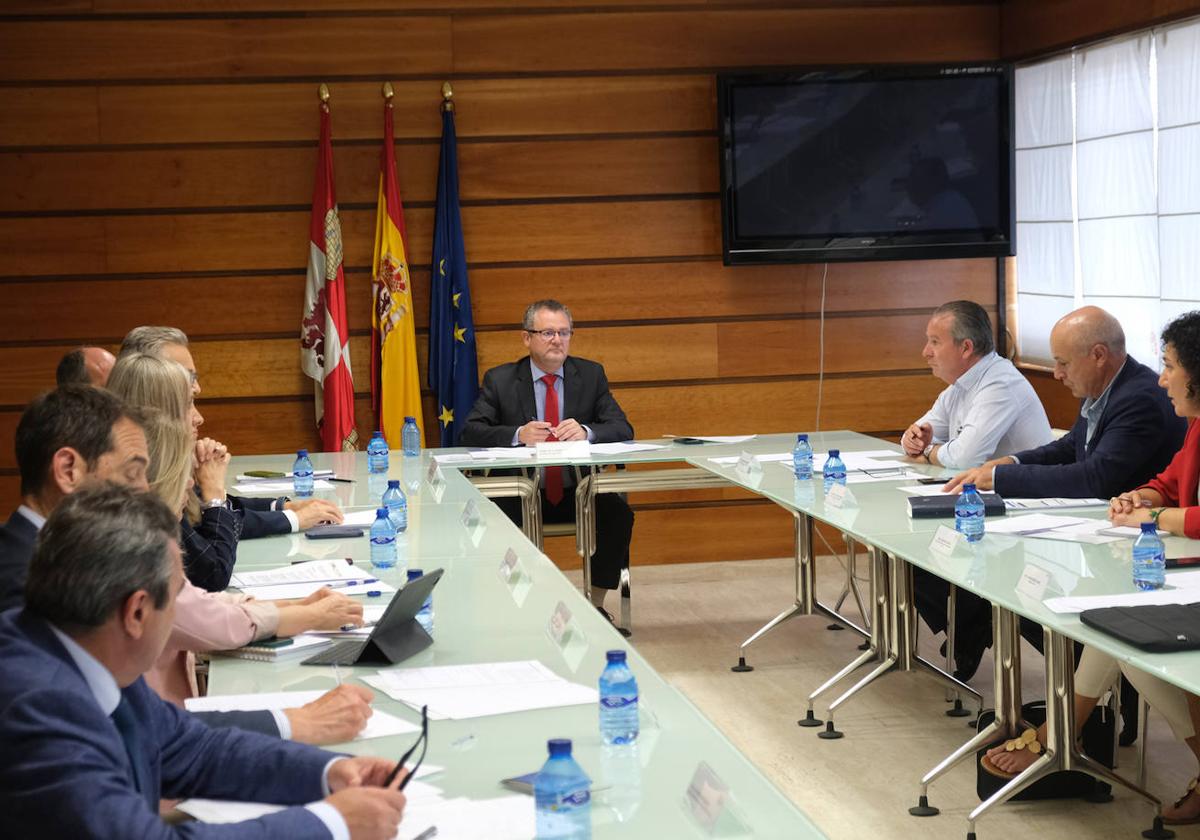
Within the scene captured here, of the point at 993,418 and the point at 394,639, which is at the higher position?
the point at 993,418

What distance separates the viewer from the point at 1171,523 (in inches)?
146

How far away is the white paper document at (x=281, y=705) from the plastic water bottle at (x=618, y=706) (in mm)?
317

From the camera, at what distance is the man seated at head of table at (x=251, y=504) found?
4.24 m

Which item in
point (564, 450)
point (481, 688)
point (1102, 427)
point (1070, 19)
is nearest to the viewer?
point (481, 688)

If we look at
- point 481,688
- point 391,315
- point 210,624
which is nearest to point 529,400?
point 391,315

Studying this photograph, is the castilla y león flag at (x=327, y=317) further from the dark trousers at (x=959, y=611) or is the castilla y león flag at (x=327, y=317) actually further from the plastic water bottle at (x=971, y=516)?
the plastic water bottle at (x=971, y=516)

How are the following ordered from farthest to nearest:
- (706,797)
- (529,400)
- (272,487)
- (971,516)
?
1. (529,400)
2. (272,487)
3. (971,516)
4. (706,797)

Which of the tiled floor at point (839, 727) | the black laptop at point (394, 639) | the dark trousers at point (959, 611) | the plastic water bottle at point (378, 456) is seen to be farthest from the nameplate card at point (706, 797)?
the plastic water bottle at point (378, 456)

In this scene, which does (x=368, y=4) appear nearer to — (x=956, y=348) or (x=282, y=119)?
(x=282, y=119)

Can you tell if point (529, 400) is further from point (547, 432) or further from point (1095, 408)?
point (1095, 408)

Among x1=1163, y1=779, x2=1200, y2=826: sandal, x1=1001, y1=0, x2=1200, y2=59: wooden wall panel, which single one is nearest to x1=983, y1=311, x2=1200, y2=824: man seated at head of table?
x1=1163, y1=779, x2=1200, y2=826: sandal

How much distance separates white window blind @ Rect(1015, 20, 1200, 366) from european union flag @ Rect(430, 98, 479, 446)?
3024 mm

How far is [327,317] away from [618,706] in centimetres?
526

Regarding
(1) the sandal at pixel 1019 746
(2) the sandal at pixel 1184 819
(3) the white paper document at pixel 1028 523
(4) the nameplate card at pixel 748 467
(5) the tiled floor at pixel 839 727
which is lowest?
(5) the tiled floor at pixel 839 727
